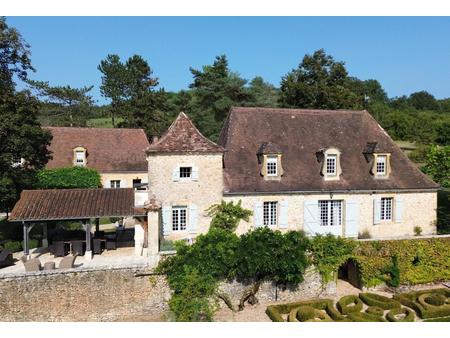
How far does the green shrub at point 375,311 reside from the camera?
1577 centimetres

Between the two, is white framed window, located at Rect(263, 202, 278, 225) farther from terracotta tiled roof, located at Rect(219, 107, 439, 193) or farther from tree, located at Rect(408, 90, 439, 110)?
tree, located at Rect(408, 90, 439, 110)

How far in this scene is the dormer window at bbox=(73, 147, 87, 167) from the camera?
1349 inches

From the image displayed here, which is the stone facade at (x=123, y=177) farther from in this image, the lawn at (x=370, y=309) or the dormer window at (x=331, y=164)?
the lawn at (x=370, y=309)

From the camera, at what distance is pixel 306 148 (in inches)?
902

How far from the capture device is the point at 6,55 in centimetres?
2162

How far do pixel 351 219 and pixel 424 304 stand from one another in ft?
19.2

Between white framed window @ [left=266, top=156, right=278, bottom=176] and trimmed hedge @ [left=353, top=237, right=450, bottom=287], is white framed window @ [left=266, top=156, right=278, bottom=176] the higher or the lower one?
the higher one

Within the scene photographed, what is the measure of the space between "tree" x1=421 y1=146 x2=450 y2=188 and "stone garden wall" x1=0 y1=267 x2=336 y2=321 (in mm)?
16127

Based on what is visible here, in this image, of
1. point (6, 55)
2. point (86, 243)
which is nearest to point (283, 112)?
point (86, 243)

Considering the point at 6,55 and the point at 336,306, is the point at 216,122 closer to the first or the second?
the point at 6,55

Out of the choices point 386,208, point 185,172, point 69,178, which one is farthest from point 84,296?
point 386,208

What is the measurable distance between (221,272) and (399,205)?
1172 cm


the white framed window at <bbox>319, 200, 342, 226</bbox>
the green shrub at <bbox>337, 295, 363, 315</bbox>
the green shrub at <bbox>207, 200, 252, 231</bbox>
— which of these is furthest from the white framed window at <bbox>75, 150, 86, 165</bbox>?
the green shrub at <bbox>337, 295, 363, 315</bbox>

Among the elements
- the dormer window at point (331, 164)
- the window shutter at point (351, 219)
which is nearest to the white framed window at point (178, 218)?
the dormer window at point (331, 164)
